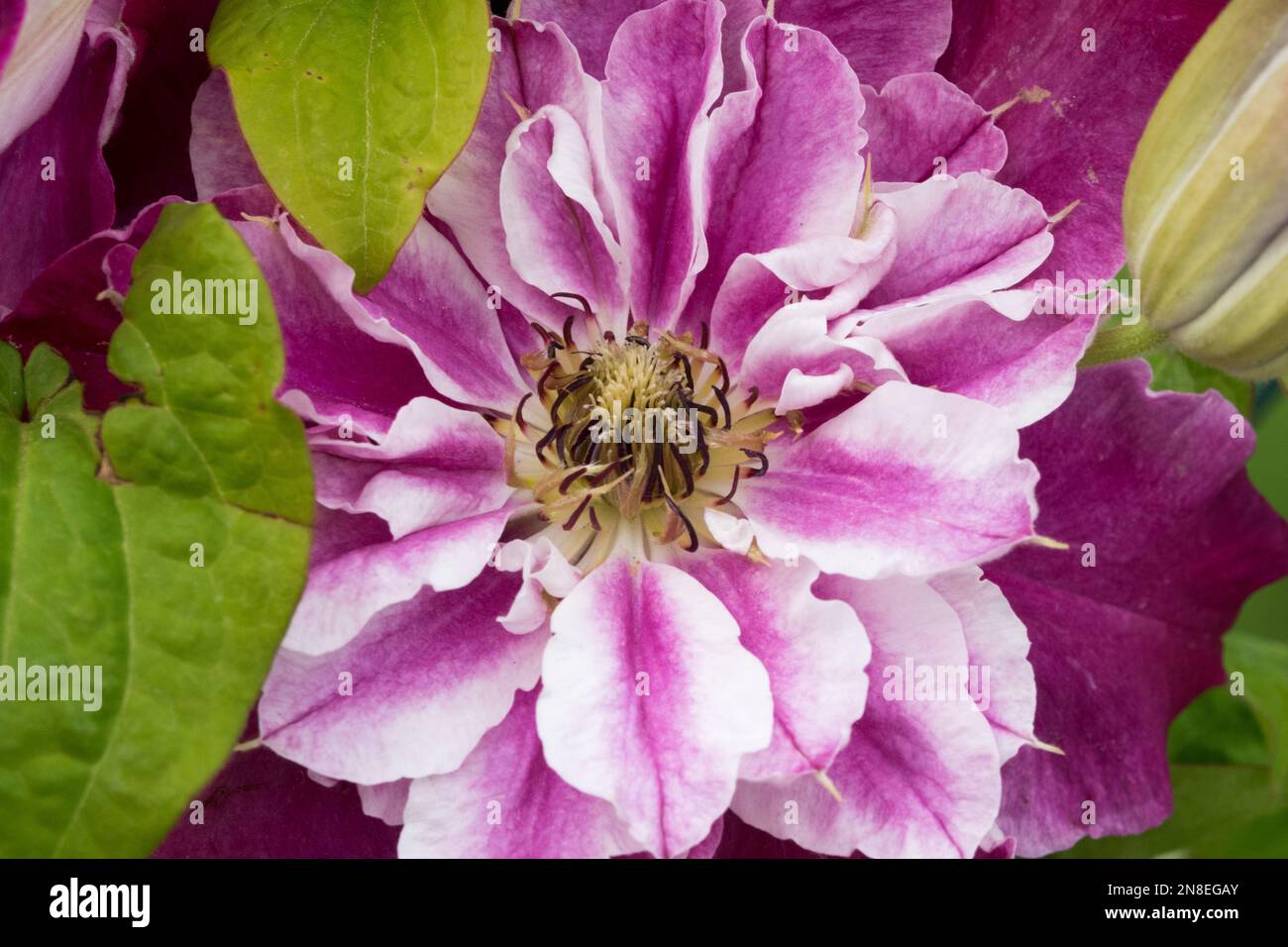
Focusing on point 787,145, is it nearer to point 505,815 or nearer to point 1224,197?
point 1224,197

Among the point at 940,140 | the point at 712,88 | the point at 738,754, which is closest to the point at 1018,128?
the point at 940,140

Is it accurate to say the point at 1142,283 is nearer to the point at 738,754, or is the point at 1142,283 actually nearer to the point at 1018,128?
the point at 1018,128

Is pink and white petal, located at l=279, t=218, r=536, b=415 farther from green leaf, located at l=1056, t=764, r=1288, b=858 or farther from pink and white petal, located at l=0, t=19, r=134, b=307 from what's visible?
green leaf, located at l=1056, t=764, r=1288, b=858

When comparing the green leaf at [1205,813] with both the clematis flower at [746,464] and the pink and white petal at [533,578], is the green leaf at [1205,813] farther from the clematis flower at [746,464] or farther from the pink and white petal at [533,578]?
the pink and white petal at [533,578]

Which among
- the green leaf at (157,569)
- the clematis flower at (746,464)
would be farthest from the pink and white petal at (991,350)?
the green leaf at (157,569)

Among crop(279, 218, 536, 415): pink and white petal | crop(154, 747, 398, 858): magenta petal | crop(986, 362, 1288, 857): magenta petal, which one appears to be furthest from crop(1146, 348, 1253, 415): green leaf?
crop(154, 747, 398, 858): magenta petal
